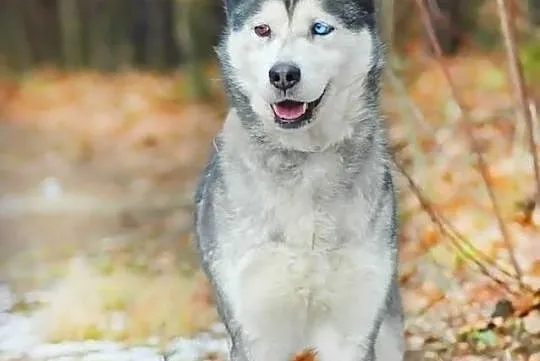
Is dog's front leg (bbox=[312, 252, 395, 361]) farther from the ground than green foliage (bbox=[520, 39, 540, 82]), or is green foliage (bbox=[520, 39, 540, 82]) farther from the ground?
dog's front leg (bbox=[312, 252, 395, 361])

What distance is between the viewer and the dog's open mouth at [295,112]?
1.35 metres

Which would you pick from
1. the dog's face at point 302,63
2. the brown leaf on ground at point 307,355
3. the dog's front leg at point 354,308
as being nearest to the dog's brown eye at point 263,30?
the dog's face at point 302,63

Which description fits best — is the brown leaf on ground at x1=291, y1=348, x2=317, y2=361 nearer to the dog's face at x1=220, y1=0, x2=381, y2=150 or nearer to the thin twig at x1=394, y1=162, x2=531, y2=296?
the dog's face at x1=220, y1=0, x2=381, y2=150

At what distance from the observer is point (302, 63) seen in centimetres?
129

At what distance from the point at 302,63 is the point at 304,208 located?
0.23 m

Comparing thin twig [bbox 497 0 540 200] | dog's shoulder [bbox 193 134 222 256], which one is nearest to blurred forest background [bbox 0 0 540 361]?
thin twig [bbox 497 0 540 200]

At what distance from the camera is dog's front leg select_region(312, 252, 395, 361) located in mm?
1401

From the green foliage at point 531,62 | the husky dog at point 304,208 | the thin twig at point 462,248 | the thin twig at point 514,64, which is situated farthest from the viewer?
the green foliage at point 531,62

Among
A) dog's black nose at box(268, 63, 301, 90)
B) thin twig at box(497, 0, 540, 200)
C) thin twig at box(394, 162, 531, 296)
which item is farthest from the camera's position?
thin twig at box(394, 162, 531, 296)

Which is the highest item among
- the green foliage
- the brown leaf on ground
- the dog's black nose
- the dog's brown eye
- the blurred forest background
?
the dog's brown eye

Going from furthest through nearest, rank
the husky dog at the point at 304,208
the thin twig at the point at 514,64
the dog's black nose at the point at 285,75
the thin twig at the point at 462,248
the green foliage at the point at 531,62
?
the green foliage at the point at 531,62
the thin twig at the point at 462,248
the thin twig at the point at 514,64
the husky dog at the point at 304,208
the dog's black nose at the point at 285,75

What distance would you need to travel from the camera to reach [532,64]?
2412mm

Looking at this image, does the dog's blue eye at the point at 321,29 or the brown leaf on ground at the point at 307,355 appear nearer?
the dog's blue eye at the point at 321,29

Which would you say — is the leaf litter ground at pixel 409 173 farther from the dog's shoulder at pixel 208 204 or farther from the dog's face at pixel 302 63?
the dog's face at pixel 302 63
